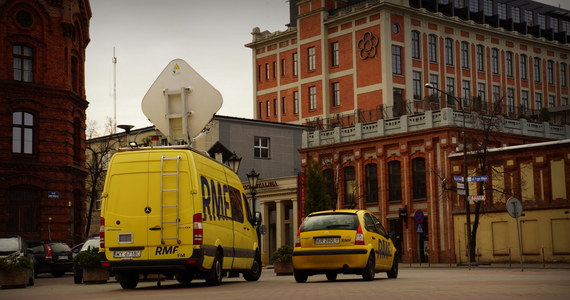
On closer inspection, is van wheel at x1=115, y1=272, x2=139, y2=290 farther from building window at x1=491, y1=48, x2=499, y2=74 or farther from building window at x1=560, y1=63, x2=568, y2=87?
building window at x1=560, y1=63, x2=568, y2=87

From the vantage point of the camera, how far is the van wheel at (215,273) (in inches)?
805

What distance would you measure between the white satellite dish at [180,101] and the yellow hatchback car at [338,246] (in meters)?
4.27

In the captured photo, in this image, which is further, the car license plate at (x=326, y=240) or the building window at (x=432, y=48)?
the building window at (x=432, y=48)

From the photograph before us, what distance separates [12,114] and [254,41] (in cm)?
4544

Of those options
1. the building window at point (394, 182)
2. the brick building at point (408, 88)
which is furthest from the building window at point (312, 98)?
the building window at point (394, 182)

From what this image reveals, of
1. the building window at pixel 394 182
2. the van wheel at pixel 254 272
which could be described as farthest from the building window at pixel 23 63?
the van wheel at pixel 254 272

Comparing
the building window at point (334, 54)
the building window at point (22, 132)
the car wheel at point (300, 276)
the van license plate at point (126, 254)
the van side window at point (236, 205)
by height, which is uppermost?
the building window at point (334, 54)

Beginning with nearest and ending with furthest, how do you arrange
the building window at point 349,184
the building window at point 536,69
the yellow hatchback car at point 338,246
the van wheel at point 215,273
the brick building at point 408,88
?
the van wheel at point 215,273 → the yellow hatchback car at point 338,246 → the brick building at point 408,88 → the building window at point 349,184 → the building window at point 536,69

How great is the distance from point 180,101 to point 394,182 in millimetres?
33822

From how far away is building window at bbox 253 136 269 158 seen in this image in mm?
68750

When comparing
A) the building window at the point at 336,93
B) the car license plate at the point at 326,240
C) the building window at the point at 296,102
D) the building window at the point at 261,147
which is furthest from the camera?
the building window at the point at 296,102

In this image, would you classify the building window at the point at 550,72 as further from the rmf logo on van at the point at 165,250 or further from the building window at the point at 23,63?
the rmf logo on van at the point at 165,250

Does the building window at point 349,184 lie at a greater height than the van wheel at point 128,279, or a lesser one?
greater

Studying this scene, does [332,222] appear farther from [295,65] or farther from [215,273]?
[295,65]
